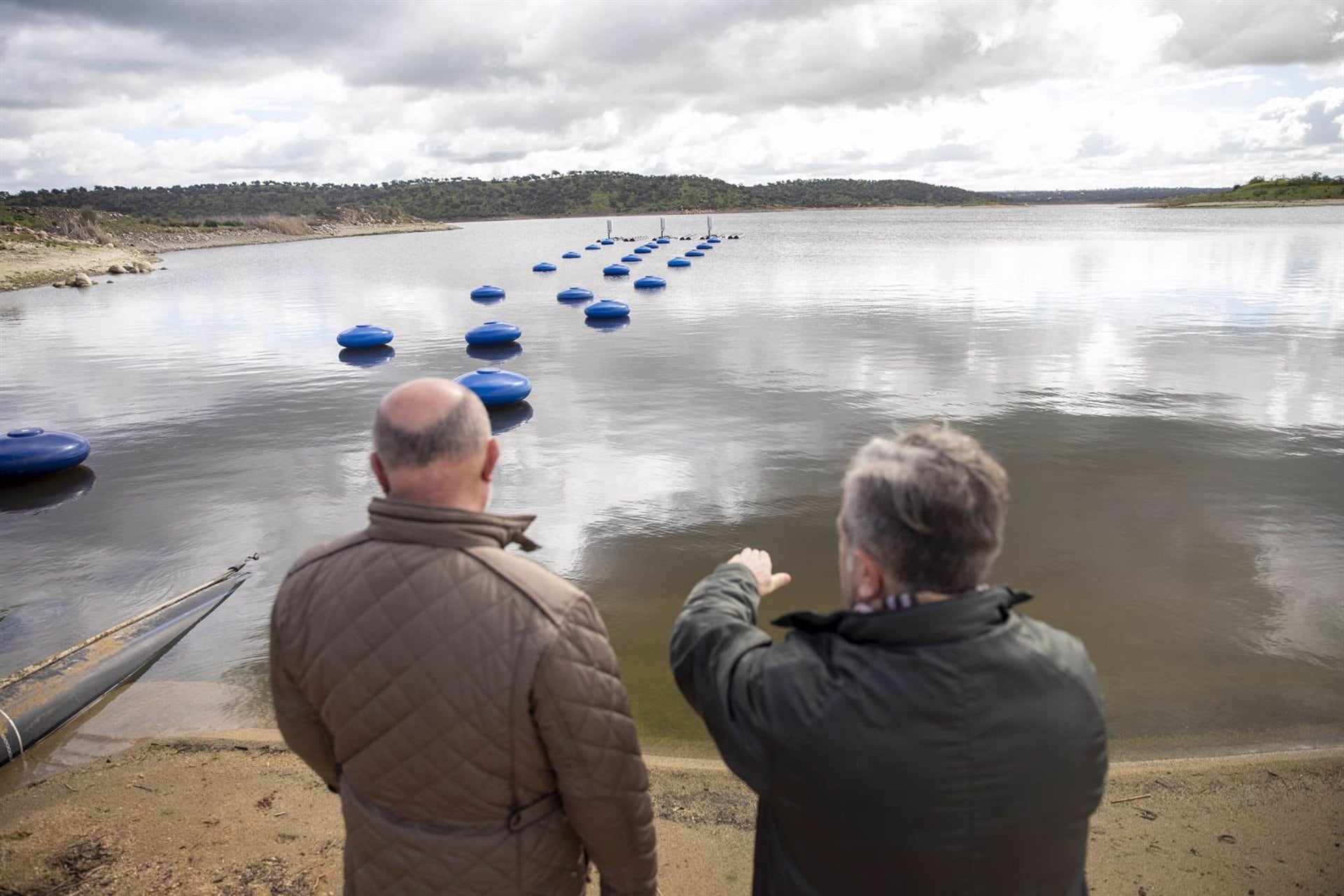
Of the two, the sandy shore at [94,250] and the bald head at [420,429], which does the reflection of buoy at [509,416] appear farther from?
the sandy shore at [94,250]

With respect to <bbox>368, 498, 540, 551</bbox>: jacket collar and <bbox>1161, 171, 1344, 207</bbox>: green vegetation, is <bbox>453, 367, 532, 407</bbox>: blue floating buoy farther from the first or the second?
<bbox>1161, 171, 1344, 207</bbox>: green vegetation

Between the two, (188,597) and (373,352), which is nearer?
(188,597)

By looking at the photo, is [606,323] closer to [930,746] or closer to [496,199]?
[930,746]

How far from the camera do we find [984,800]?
1752 mm

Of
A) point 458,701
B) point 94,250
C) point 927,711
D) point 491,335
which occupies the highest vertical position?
point 94,250

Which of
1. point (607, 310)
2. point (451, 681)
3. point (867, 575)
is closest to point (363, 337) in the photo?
point (607, 310)

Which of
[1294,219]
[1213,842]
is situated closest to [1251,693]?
[1213,842]

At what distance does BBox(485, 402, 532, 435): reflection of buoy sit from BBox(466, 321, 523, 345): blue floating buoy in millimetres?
5844

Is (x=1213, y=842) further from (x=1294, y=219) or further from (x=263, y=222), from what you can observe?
(x=263, y=222)

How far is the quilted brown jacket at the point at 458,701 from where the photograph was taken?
6.77ft

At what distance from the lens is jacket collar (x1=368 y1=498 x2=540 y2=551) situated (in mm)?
2119

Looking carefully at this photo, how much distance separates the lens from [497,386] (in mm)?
14484

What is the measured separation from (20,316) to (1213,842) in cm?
3760

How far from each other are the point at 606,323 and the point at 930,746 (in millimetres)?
23689
